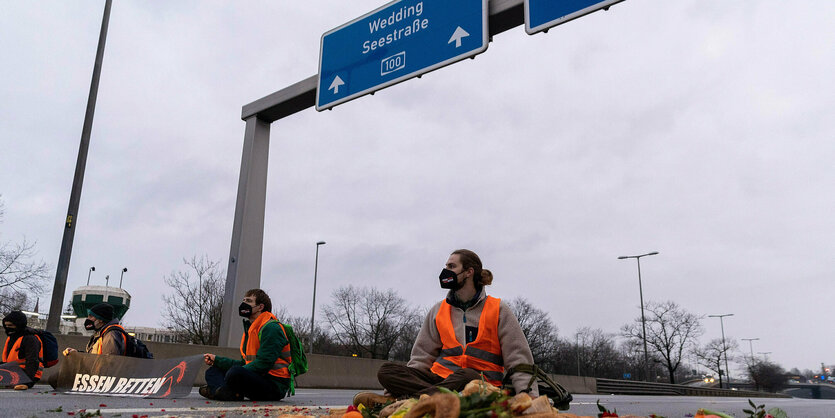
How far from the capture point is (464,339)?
3830mm

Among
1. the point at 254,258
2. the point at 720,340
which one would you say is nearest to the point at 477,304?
the point at 254,258

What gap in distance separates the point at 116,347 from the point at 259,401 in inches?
80.1

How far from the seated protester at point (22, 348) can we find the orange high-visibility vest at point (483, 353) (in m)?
6.73

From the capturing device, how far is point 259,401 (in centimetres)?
648

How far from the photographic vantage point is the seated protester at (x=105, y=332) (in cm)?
720

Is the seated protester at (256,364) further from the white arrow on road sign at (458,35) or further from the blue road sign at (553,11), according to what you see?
the blue road sign at (553,11)

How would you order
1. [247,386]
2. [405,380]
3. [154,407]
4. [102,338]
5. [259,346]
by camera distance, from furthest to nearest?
[102,338] < [259,346] < [247,386] < [154,407] < [405,380]

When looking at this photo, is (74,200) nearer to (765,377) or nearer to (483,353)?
(483,353)

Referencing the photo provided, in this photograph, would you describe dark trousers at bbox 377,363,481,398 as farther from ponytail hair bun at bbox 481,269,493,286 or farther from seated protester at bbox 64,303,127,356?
seated protester at bbox 64,303,127,356

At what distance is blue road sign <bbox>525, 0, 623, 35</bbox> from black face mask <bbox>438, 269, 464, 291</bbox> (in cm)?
496

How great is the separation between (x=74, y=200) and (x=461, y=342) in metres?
10.4

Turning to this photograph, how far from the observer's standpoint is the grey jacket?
3.61 meters

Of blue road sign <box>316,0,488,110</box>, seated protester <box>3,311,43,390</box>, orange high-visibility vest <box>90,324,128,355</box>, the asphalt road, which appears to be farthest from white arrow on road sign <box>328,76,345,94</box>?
seated protester <box>3,311,43,390</box>

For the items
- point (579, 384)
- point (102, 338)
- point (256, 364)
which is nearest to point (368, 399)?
point (256, 364)
